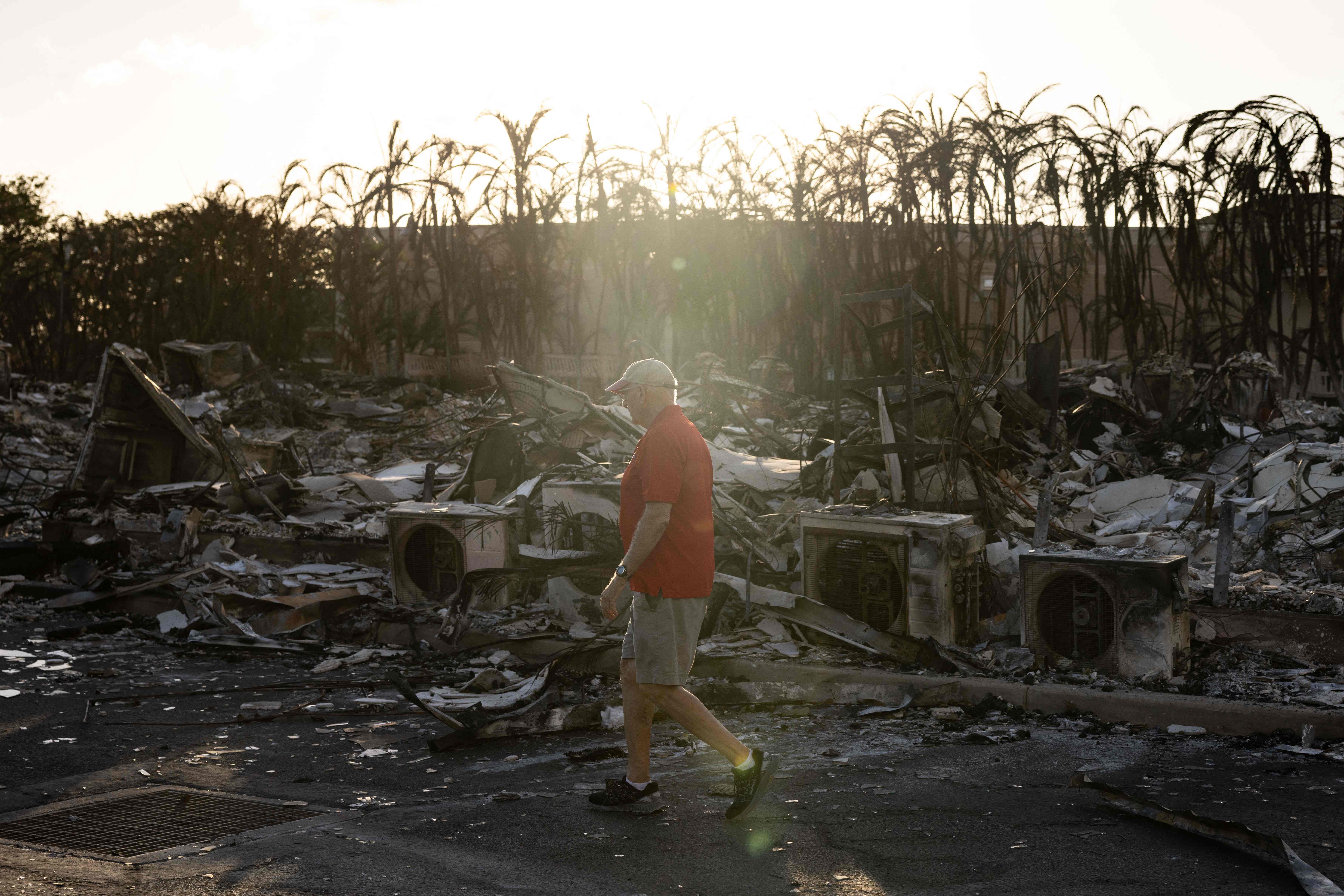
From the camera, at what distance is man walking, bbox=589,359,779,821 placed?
4570 mm

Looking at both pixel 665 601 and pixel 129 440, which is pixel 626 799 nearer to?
pixel 665 601

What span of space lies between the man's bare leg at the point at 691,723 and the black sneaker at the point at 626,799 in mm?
59

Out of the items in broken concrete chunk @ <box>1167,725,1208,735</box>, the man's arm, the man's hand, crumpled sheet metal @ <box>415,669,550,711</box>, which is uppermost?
the man's arm

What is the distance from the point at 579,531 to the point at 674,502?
14.2ft

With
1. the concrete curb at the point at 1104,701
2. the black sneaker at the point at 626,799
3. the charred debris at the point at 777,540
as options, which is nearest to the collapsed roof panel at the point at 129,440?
the charred debris at the point at 777,540

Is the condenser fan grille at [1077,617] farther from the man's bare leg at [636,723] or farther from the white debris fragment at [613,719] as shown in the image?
the man's bare leg at [636,723]

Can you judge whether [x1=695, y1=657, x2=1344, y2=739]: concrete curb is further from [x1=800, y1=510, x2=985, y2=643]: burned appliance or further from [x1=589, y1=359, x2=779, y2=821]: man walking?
[x1=589, y1=359, x2=779, y2=821]: man walking

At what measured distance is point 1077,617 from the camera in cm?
686

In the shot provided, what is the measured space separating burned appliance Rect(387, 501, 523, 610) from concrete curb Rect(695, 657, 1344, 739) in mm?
2468

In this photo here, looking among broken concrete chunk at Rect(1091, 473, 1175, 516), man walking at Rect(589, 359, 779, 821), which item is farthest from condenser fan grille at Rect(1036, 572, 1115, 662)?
broken concrete chunk at Rect(1091, 473, 1175, 516)

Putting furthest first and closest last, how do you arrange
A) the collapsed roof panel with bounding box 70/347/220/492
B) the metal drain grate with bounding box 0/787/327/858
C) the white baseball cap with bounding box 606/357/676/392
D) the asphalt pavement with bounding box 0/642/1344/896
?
the collapsed roof panel with bounding box 70/347/220/492 < the white baseball cap with bounding box 606/357/676/392 < the metal drain grate with bounding box 0/787/327/858 < the asphalt pavement with bounding box 0/642/1344/896

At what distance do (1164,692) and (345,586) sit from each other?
6465mm

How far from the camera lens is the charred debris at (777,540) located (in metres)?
6.96

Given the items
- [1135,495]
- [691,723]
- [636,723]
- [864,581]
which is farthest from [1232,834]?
[1135,495]
